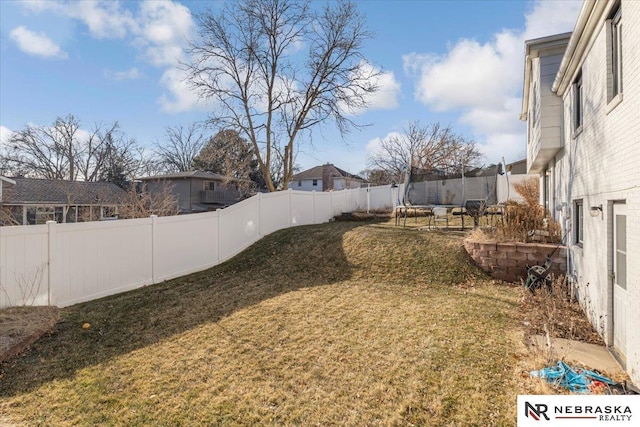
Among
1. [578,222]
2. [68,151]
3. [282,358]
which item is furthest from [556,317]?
[68,151]

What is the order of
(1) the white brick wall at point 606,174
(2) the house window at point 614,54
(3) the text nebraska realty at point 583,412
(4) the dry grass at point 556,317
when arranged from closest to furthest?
1. (3) the text nebraska realty at point 583,412
2. (1) the white brick wall at point 606,174
3. (2) the house window at point 614,54
4. (4) the dry grass at point 556,317

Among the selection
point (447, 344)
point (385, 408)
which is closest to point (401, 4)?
point (447, 344)

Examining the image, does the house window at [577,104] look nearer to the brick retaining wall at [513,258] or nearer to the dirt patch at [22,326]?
the brick retaining wall at [513,258]

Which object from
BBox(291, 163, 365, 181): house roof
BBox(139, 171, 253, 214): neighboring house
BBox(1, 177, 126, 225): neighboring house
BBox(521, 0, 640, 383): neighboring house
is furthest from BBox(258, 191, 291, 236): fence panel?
BBox(291, 163, 365, 181): house roof

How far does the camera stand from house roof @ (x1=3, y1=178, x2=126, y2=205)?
22.5 metres

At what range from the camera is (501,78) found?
46.5 ft

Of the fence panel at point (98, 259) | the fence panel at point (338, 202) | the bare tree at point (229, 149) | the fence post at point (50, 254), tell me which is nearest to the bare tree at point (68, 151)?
the bare tree at point (229, 149)

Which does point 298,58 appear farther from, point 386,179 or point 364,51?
point 386,179

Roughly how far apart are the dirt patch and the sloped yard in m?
0.16

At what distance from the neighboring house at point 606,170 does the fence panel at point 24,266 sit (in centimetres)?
817

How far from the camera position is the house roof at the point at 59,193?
22453 mm

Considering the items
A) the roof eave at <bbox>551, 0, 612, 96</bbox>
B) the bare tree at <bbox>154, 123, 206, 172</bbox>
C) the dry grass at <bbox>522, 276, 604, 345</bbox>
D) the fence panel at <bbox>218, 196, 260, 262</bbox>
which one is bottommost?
the dry grass at <bbox>522, 276, 604, 345</bbox>

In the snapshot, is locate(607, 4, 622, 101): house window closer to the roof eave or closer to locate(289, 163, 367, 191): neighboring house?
the roof eave

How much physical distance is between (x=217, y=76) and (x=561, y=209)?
53.6 feet
